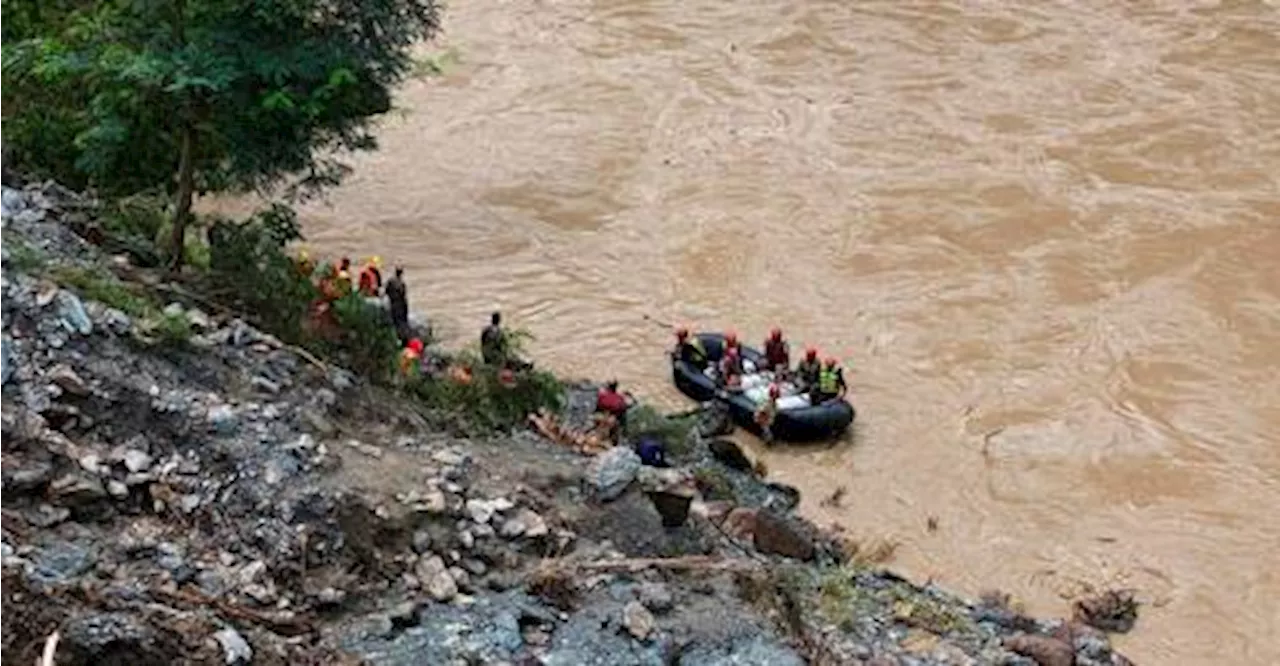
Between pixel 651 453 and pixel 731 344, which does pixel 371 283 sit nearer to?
pixel 731 344

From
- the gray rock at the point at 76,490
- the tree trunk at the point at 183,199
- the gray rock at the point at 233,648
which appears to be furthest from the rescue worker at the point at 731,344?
the gray rock at the point at 233,648

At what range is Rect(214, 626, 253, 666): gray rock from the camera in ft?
23.5

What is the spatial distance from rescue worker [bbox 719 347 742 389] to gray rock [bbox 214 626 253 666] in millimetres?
10575

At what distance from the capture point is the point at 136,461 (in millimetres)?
8859

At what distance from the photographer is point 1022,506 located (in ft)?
53.7

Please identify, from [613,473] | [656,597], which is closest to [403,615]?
[656,597]

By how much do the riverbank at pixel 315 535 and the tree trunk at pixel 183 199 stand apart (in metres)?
1.58

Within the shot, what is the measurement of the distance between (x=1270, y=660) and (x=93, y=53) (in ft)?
35.0

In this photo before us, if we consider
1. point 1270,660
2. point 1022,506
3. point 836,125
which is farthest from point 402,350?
point 836,125

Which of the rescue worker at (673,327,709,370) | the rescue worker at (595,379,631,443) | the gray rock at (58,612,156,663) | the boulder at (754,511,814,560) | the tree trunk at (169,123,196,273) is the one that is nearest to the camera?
the gray rock at (58,612,156,663)

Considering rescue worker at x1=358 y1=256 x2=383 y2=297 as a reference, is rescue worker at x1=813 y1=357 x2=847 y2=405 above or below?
below

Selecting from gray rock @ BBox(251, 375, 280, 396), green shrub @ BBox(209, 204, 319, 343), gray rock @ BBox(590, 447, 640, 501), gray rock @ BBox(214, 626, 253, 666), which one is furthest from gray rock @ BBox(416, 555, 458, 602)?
green shrub @ BBox(209, 204, 319, 343)

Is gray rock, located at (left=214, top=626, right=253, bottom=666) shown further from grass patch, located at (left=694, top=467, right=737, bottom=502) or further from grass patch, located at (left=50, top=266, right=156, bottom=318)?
grass patch, located at (left=694, top=467, right=737, bottom=502)

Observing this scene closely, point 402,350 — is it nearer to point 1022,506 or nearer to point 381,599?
point 381,599
